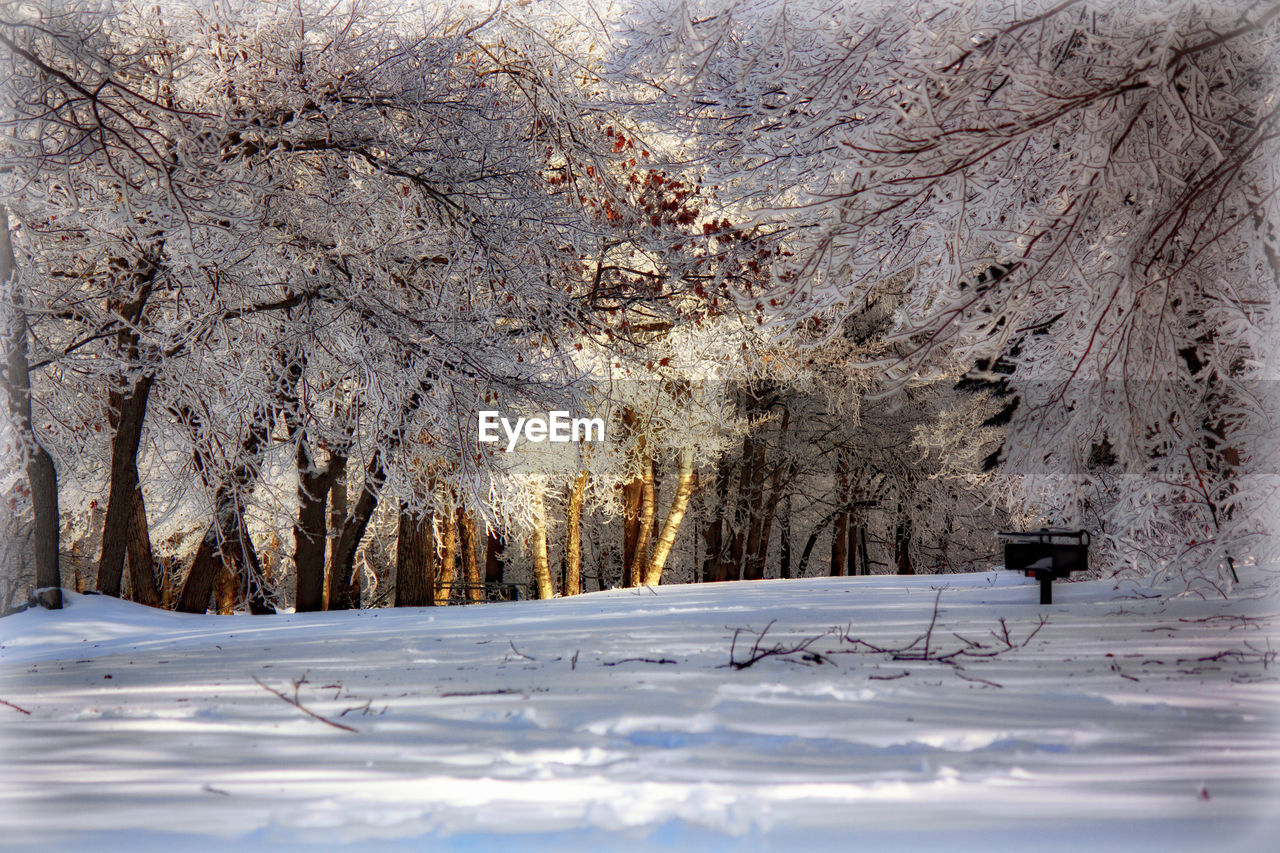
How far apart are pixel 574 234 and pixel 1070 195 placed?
488 centimetres

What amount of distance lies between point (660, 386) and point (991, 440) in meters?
6.86

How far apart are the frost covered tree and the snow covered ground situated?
1.30m

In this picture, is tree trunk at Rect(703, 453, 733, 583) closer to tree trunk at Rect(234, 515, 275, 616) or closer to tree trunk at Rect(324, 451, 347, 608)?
tree trunk at Rect(324, 451, 347, 608)

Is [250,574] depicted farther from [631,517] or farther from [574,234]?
[631,517]

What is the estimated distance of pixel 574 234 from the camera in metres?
9.09

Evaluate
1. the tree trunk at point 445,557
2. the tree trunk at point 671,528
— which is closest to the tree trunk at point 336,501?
the tree trunk at point 445,557

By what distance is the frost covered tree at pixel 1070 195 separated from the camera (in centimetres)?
486

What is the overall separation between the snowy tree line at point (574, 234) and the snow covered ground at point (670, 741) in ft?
5.48

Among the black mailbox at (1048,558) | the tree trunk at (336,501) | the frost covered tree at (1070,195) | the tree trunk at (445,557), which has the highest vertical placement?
the frost covered tree at (1070,195)

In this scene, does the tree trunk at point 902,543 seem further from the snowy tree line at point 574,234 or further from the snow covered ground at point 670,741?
the snow covered ground at point 670,741

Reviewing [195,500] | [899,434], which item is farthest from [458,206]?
[899,434]

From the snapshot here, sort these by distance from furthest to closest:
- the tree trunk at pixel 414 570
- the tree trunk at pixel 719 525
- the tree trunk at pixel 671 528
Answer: the tree trunk at pixel 719 525 < the tree trunk at pixel 671 528 < the tree trunk at pixel 414 570

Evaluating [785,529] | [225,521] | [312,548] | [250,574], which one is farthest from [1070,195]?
[785,529]

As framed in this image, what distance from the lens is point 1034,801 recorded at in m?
2.61
